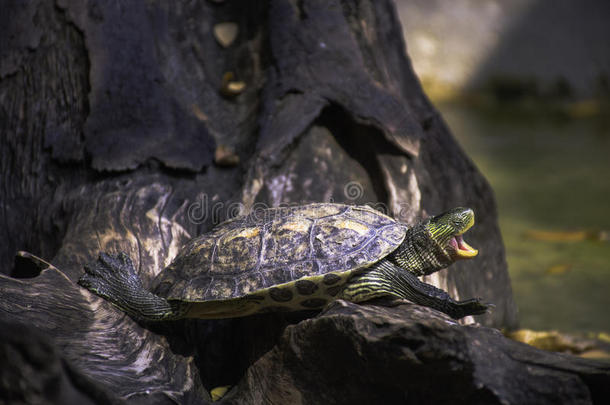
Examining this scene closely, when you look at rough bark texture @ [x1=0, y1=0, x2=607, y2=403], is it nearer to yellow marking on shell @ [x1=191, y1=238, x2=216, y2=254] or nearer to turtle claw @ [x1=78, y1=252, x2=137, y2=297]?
turtle claw @ [x1=78, y1=252, x2=137, y2=297]

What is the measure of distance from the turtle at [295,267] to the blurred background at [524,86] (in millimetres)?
3814

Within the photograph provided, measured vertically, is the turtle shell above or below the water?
below

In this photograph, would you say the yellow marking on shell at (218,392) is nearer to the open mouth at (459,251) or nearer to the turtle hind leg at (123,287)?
the turtle hind leg at (123,287)

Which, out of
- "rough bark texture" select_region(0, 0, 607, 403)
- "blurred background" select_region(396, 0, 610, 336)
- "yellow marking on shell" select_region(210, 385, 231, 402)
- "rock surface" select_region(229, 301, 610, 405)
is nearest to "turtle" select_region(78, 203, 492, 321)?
"rock surface" select_region(229, 301, 610, 405)

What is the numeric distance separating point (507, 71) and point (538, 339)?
332 inches

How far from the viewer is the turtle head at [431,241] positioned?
223 cm

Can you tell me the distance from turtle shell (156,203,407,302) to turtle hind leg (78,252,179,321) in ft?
0.22

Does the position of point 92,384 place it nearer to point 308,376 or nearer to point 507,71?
point 308,376

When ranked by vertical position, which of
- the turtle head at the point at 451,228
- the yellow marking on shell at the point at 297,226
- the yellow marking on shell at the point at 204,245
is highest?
the turtle head at the point at 451,228

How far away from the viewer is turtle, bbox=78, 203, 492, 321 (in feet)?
6.59

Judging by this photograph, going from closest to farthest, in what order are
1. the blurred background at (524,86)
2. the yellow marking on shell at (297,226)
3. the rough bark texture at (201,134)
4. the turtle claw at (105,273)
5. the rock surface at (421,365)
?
the rock surface at (421,365) < the yellow marking on shell at (297,226) < the turtle claw at (105,273) < the rough bark texture at (201,134) < the blurred background at (524,86)

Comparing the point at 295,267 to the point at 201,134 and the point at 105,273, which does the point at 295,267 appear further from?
the point at 201,134

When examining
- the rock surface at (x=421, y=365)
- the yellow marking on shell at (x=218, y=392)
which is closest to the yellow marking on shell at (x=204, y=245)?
the rock surface at (x=421, y=365)

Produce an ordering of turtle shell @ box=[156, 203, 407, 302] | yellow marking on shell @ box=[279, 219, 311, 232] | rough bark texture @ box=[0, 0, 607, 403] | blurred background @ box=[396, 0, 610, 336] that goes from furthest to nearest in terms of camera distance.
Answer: blurred background @ box=[396, 0, 610, 336] < rough bark texture @ box=[0, 0, 607, 403] < yellow marking on shell @ box=[279, 219, 311, 232] < turtle shell @ box=[156, 203, 407, 302]
